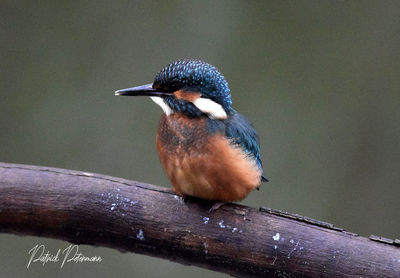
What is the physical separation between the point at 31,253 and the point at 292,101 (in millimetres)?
2003

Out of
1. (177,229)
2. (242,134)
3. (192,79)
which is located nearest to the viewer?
(177,229)

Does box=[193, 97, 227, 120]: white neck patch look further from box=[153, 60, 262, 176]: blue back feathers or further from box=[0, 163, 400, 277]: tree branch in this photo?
box=[0, 163, 400, 277]: tree branch

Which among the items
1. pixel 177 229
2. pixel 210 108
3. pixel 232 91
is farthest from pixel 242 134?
pixel 232 91

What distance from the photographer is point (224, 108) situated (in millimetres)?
2182

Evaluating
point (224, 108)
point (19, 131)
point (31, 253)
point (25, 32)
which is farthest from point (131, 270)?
point (224, 108)

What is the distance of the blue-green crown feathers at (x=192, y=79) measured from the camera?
209 cm

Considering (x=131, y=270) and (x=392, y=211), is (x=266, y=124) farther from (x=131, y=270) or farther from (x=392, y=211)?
(x=131, y=270)

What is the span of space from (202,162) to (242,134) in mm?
235

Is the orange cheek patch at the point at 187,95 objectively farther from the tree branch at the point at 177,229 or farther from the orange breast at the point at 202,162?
the tree branch at the point at 177,229

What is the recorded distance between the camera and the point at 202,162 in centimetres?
205

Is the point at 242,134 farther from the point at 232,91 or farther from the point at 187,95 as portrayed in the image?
the point at 232,91

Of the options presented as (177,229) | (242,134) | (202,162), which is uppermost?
(242,134)
